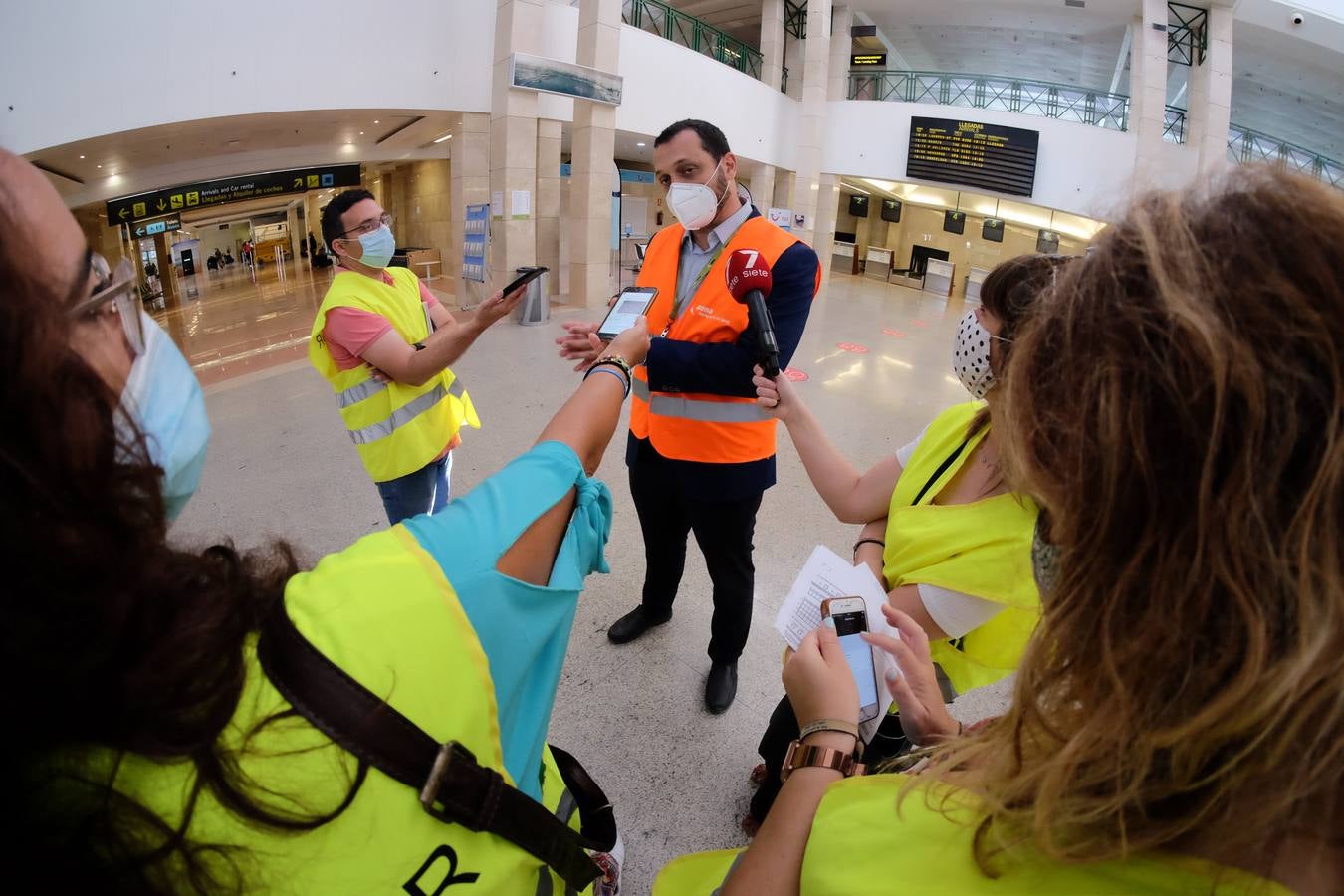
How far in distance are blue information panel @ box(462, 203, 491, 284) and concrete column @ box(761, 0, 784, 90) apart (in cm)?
774

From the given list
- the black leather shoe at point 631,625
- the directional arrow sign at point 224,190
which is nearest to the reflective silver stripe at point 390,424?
the black leather shoe at point 631,625

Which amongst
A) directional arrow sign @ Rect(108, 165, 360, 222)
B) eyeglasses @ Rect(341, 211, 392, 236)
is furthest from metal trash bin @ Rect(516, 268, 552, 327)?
directional arrow sign @ Rect(108, 165, 360, 222)

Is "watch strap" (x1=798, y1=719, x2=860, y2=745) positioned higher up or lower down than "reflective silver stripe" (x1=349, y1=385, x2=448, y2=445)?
lower down

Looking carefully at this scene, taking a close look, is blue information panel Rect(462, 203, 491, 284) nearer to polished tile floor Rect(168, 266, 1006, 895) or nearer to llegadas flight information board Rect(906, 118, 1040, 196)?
polished tile floor Rect(168, 266, 1006, 895)

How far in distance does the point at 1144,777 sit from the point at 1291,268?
401 mm

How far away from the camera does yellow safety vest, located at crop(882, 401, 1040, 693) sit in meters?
1.13

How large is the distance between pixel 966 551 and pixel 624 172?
51.7 feet

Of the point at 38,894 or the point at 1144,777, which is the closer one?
the point at 38,894

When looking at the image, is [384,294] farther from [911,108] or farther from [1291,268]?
[911,108]

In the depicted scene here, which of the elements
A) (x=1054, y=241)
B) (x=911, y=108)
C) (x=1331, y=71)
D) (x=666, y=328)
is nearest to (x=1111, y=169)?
(x=1054, y=241)

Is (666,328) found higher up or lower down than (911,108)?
lower down

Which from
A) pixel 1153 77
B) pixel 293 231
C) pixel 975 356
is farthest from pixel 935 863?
pixel 293 231

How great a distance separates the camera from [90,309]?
55cm

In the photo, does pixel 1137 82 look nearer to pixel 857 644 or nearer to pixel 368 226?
pixel 368 226
